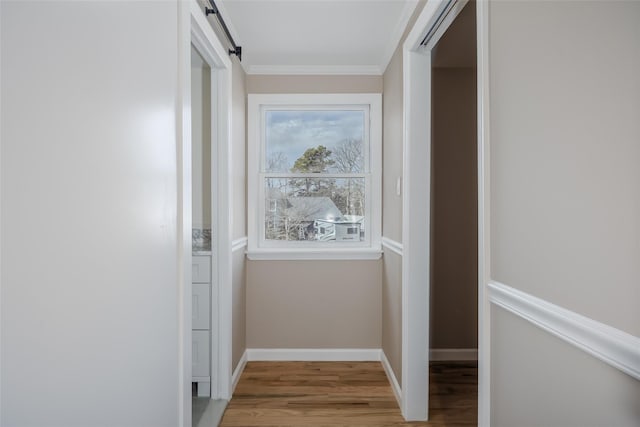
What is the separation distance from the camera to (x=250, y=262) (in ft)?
11.3

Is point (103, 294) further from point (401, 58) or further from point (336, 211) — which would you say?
point (336, 211)

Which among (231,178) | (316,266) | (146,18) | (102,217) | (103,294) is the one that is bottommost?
(316,266)

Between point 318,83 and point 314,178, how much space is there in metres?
0.80

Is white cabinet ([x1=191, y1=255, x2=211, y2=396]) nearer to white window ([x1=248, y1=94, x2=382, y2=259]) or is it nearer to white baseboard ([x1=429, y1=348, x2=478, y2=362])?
white window ([x1=248, y1=94, x2=382, y2=259])

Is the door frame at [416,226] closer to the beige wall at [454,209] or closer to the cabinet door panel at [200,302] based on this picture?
the beige wall at [454,209]

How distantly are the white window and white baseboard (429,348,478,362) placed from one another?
3.54 feet

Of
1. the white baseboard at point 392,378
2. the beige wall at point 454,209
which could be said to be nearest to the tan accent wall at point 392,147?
the beige wall at point 454,209

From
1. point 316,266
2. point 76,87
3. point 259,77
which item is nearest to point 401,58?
point 259,77

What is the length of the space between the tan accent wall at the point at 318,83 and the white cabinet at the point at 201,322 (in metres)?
1.62

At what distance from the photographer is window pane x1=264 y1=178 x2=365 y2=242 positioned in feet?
11.6

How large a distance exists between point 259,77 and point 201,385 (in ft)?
7.92

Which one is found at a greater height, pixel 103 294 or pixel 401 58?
pixel 401 58

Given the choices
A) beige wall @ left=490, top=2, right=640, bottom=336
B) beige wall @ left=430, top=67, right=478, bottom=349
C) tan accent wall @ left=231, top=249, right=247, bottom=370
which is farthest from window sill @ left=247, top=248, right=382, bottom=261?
beige wall @ left=490, top=2, right=640, bottom=336

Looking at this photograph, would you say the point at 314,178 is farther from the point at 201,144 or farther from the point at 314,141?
the point at 201,144
